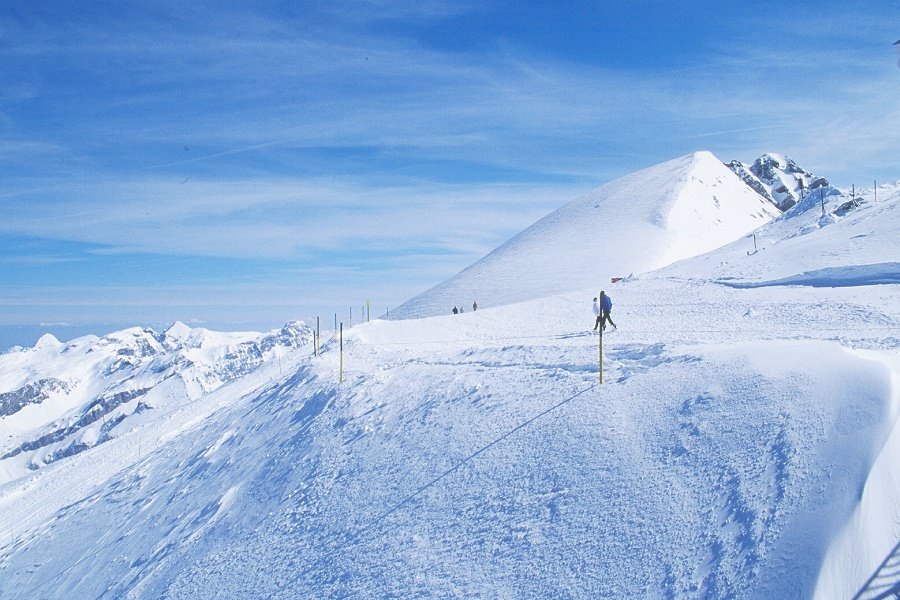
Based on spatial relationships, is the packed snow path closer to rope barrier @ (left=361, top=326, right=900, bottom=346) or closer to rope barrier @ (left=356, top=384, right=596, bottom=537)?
rope barrier @ (left=356, top=384, right=596, bottom=537)

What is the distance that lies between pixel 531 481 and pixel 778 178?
121891 millimetres

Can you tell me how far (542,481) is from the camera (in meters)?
10.5

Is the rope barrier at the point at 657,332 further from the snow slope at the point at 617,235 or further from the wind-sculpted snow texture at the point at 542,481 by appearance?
the snow slope at the point at 617,235

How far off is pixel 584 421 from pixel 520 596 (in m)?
3.82

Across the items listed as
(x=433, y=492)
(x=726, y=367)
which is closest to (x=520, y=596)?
(x=433, y=492)

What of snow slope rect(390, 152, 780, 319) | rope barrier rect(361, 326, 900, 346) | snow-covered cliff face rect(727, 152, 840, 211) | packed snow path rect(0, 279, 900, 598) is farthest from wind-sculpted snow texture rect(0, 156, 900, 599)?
snow-covered cliff face rect(727, 152, 840, 211)

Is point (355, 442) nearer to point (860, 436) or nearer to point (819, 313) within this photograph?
point (860, 436)

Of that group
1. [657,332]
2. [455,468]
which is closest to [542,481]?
[455,468]

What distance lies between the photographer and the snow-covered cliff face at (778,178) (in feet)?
364

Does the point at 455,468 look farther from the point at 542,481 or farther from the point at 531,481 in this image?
the point at 542,481

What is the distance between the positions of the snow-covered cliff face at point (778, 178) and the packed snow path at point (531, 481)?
332ft

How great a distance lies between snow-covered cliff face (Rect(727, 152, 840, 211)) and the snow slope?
12.2m

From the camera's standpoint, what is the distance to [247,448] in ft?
59.6

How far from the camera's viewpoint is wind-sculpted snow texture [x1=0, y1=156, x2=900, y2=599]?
8164 mm
